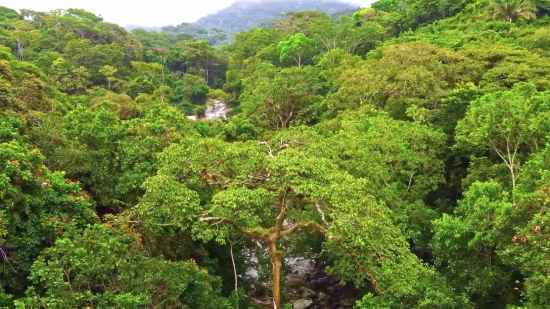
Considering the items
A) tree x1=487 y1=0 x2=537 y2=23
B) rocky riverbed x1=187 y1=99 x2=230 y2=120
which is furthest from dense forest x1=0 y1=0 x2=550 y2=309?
rocky riverbed x1=187 y1=99 x2=230 y2=120

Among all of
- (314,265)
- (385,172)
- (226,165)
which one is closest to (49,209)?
(226,165)

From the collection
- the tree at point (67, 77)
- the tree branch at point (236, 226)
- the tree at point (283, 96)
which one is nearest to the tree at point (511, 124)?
the tree branch at point (236, 226)

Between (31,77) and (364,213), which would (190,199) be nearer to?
(364,213)

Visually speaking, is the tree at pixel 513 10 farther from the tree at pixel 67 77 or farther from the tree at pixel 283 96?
the tree at pixel 67 77

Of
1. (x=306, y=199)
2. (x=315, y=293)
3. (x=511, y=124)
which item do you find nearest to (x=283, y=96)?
(x=315, y=293)

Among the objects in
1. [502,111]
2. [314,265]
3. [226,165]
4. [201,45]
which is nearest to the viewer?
[226,165]

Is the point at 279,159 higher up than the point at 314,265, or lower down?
higher up
